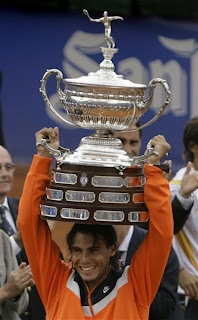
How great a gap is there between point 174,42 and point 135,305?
562 centimetres

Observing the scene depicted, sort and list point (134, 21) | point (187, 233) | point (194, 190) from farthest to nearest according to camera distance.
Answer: point (134, 21) → point (187, 233) → point (194, 190)

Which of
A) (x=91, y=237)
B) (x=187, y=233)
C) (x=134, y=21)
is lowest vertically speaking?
(x=187, y=233)

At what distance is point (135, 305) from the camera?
5.62m

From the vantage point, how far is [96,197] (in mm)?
5410

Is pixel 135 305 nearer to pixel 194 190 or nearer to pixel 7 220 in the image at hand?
pixel 194 190

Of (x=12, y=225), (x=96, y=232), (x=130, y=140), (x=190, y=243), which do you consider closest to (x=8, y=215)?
(x=12, y=225)

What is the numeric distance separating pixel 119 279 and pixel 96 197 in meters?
0.46

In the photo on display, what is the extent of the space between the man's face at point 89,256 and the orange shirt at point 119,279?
97 mm

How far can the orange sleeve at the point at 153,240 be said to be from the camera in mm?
5465

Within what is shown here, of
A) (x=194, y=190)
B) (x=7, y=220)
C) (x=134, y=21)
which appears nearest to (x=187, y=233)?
(x=194, y=190)

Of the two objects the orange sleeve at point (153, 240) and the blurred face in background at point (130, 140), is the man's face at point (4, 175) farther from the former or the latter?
the orange sleeve at point (153, 240)

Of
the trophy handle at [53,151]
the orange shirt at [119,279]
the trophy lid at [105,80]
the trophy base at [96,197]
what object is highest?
the trophy lid at [105,80]

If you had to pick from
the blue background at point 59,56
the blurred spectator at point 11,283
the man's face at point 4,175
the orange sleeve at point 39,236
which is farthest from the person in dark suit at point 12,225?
the blue background at point 59,56

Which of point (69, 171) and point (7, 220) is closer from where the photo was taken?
point (69, 171)
